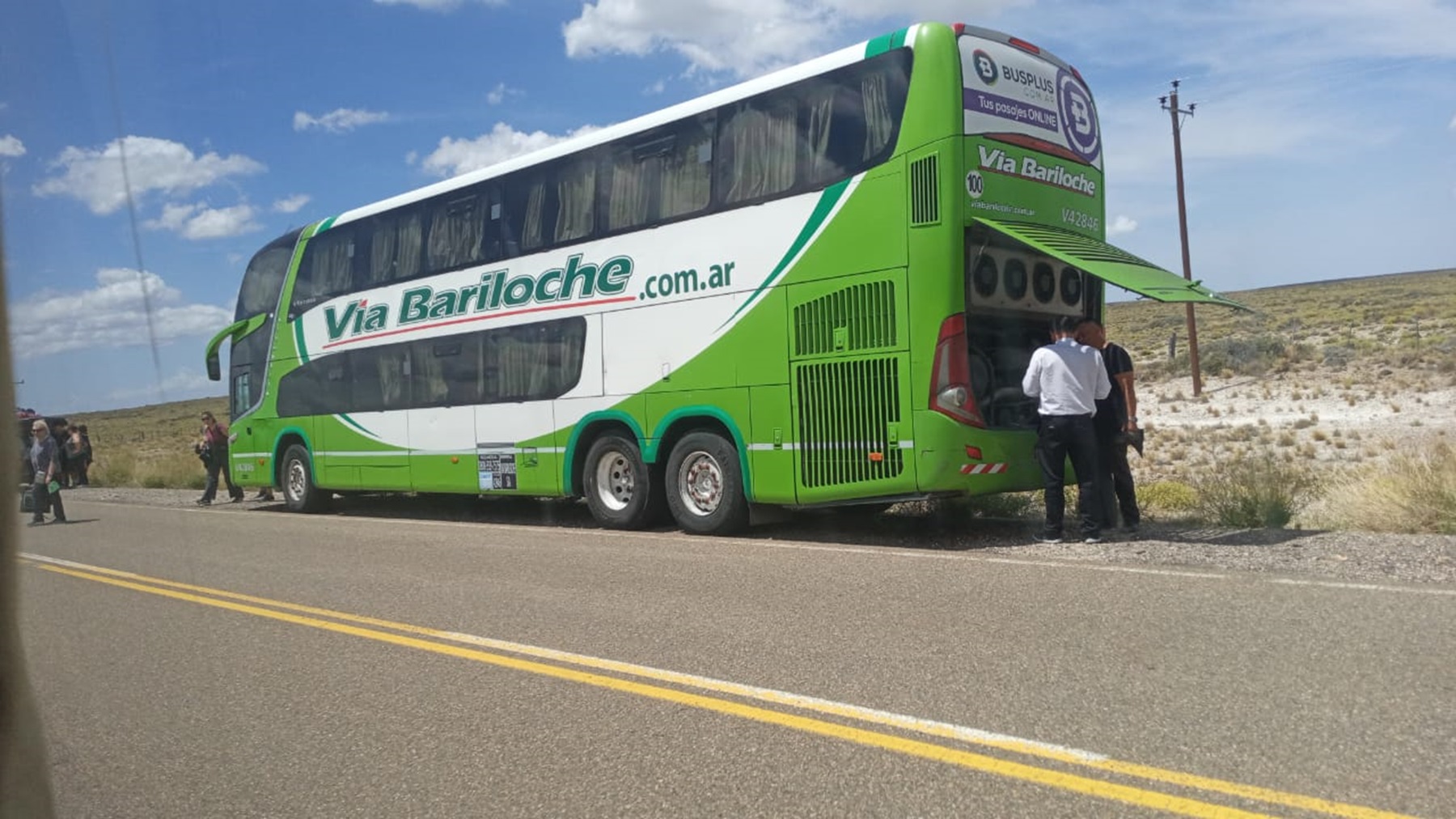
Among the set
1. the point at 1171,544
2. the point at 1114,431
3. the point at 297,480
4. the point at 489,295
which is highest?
the point at 489,295

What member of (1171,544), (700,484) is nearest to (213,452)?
(700,484)

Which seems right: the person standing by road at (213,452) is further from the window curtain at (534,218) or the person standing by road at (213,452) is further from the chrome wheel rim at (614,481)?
the chrome wheel rim at (614,481)

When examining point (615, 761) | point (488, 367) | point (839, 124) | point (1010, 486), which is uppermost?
point (839, 124)

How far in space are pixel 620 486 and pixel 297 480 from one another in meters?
7.83

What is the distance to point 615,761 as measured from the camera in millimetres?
4301

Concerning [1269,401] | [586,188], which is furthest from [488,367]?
[1269,401]

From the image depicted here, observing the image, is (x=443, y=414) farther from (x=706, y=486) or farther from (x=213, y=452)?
(x=213, y=452)

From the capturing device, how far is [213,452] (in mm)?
21516

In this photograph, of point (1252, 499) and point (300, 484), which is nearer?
point (1252, 499)

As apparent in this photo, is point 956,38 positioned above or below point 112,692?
above

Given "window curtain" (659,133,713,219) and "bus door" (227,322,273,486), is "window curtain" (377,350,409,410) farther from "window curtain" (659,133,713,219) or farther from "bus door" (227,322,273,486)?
"window curtain" (659,133,713,219)

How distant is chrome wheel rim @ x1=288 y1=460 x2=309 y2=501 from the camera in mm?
17656

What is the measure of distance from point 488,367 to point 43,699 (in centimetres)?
832

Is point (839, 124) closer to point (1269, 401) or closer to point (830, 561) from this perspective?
Result: point (830, 561)
